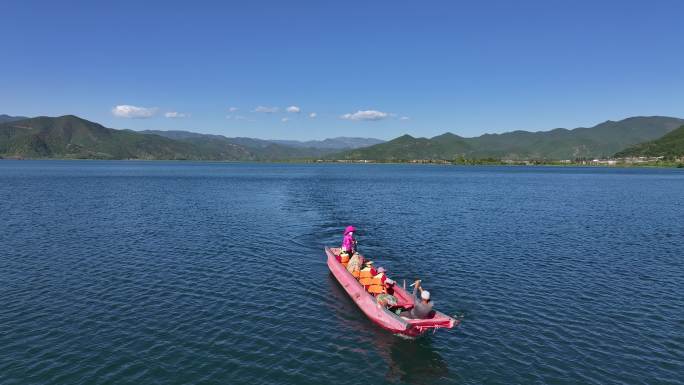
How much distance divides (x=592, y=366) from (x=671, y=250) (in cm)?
3365

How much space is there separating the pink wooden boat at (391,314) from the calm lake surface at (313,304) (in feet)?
2.38

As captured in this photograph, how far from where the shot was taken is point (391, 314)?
2338 cm

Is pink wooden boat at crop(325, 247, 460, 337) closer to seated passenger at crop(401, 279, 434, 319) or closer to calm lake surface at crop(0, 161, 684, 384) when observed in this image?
seated passenger at crop(401, 279, 434, 319)

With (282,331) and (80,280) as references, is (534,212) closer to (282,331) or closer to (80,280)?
(282,331)

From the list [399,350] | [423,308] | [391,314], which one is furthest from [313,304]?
[423,308]

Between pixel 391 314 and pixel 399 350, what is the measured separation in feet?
7.03

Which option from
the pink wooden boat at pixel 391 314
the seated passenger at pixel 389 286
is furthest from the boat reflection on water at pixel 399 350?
the seated passenger at pixel 389 286

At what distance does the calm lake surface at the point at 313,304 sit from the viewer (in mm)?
19625

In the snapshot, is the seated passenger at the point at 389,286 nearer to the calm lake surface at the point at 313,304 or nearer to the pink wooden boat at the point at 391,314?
the pink wooden boat at the point at 391,314

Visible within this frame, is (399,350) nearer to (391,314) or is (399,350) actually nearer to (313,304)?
(391,314)

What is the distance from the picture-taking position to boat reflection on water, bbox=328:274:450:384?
19.4 metres

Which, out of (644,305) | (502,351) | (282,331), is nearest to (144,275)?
(282,331)

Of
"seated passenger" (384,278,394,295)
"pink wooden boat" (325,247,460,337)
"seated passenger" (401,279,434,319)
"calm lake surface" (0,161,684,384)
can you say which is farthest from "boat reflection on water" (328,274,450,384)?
"seated passenger" (384,278,394,295)

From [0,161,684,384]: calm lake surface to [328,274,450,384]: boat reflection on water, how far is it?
107 millimetres
